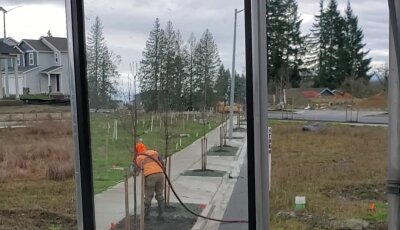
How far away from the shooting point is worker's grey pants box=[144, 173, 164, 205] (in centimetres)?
229

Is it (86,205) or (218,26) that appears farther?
(86,205)

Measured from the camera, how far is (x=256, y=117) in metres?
2.13

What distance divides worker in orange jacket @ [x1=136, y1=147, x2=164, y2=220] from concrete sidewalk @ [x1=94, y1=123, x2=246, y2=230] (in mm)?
44

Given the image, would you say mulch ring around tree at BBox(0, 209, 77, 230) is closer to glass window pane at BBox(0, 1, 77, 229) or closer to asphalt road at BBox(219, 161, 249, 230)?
glass window pane at BBox(0, 1, 77, 229)

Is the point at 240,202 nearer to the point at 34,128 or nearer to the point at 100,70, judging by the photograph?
the point at 100,70

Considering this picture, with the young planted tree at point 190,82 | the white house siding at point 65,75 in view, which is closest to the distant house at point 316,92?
the young planted tree at point 190,82

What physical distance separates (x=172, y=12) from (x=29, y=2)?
2.29ft

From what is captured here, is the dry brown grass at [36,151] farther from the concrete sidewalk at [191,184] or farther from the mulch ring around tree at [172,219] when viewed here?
the mulch ring around tree at [172,219]

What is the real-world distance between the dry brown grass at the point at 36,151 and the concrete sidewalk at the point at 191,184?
243 millimetres

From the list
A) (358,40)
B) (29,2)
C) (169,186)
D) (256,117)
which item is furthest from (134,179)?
(358,40)

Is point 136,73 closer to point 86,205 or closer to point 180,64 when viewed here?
point 180,64

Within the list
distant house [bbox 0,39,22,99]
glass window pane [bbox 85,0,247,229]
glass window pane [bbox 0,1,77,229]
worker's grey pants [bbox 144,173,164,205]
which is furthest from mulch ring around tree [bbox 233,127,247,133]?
distant house [bbox 0,39,22,99]

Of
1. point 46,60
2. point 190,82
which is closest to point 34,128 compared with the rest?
point 46,60

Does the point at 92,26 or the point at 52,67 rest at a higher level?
the point at 92,26
